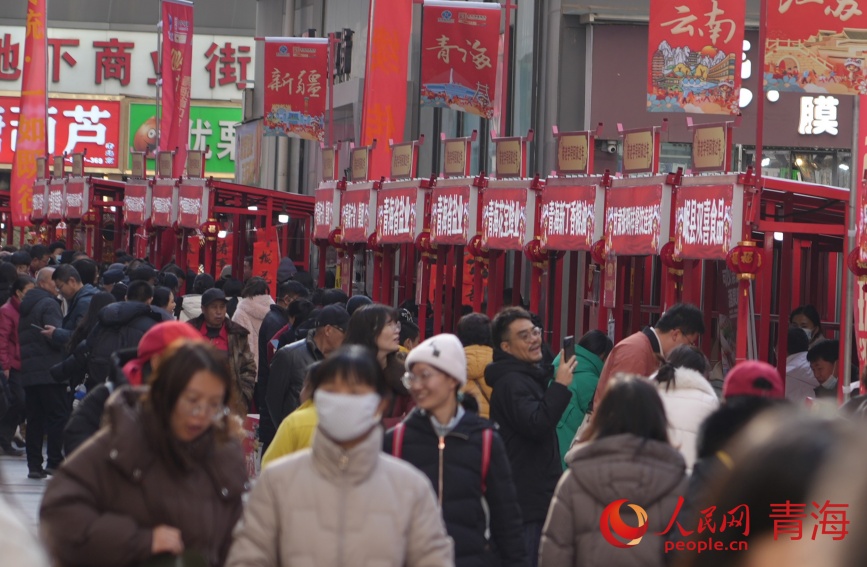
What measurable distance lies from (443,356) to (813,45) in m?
5.25

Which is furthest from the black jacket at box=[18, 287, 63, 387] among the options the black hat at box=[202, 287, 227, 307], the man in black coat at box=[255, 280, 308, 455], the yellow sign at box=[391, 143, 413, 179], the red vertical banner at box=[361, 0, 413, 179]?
the red vertical banner at box=[361, 0, 413, 179]

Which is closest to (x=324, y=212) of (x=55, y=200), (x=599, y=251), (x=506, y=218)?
(x=506, y=218)

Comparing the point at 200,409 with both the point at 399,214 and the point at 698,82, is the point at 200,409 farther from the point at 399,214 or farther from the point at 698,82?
the point at 399,214

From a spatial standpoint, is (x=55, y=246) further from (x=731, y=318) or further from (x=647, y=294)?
(x=731, y=318)

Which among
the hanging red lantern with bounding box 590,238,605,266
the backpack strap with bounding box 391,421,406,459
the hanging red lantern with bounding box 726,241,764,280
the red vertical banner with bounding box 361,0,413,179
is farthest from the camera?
the red vertical banner with bounding box 361,0,413,179

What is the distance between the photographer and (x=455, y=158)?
16359 mm

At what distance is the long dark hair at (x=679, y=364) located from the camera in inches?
261

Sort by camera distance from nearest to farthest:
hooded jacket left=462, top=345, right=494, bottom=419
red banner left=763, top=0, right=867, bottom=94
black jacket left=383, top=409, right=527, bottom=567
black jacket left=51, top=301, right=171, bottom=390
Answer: black jacket left=383, top=409, right=527, bottom=567 < hooded jacket left=462, top=345, right=494, bottom=419 < red banner left=763, top=0, right=867, bottom=94 < black jacket left=51, top=301, right=171, bottom=390

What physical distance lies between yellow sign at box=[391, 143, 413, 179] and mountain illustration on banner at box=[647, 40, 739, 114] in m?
6.25

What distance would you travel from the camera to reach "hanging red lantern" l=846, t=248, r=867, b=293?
919 cm

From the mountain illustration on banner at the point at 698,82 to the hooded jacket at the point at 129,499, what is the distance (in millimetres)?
7829

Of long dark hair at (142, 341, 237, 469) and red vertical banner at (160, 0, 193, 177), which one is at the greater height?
red vertical banner at (160, 0, 193, 177)

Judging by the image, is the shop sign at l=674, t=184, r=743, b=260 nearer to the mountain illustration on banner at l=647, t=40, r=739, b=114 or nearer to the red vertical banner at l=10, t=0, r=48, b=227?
the mountain illustration on banner at l=647, t=40, r=739, b=114

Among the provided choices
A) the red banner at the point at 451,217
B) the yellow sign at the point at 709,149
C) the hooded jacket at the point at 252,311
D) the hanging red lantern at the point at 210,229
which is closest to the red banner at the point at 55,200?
the hanging red lantern at the point at 210,229
